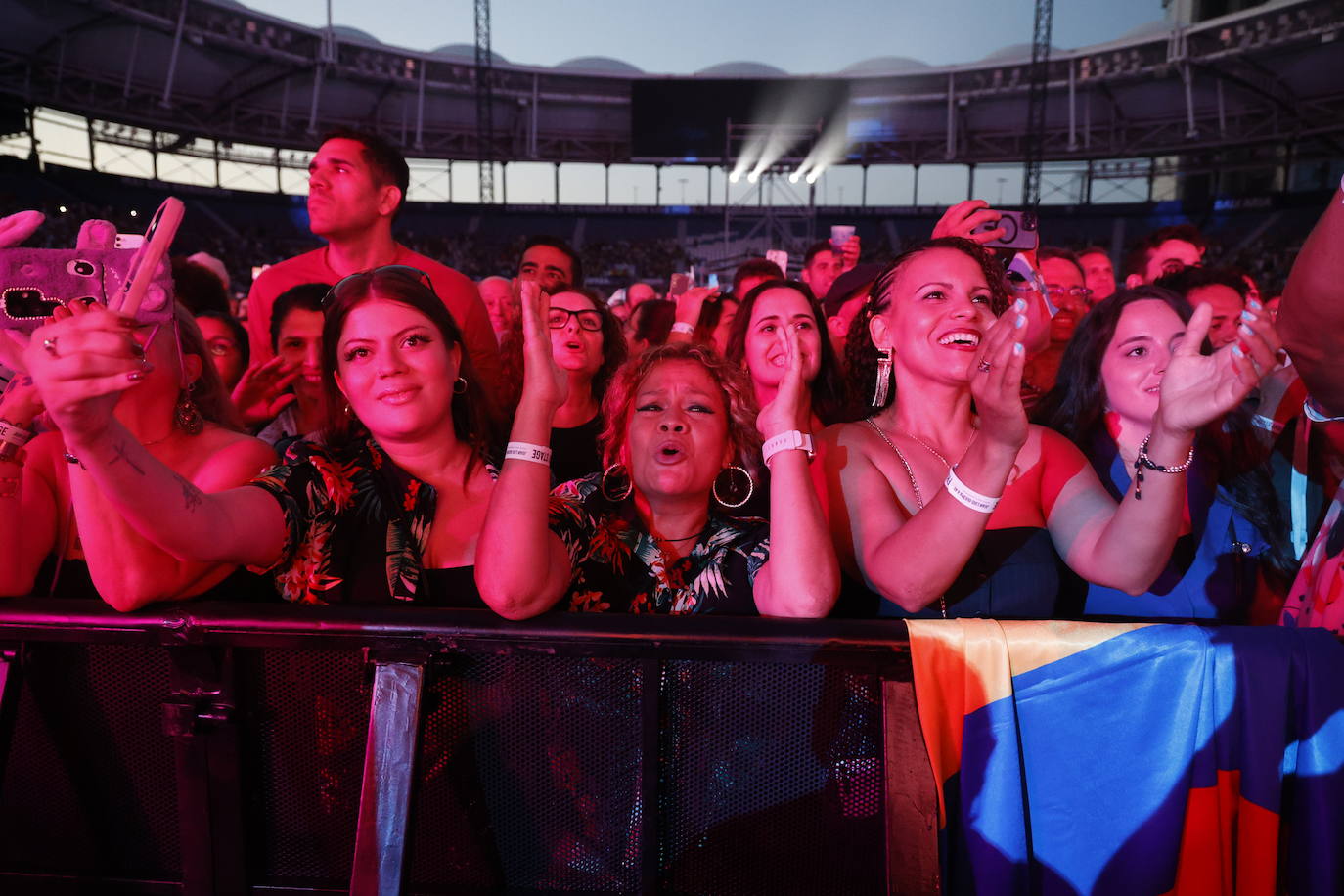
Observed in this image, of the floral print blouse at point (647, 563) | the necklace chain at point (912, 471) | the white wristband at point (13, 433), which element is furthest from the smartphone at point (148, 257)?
the necklace chain at point (912, 471)

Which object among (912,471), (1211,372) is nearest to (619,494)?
(912,471)

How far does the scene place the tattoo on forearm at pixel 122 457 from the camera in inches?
52.5

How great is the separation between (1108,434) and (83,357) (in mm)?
2251

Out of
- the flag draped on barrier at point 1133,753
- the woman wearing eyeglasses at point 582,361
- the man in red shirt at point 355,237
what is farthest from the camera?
the man in red shirt at point 355,237

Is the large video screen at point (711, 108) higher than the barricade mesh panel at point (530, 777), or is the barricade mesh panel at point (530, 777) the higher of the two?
the large video screen at point (711, 108)

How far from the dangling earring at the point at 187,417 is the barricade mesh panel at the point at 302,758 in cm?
76

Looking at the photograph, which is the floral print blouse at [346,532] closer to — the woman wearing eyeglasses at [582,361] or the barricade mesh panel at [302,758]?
the barricade mesh panel at [302,758]

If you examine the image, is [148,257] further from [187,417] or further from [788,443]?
[788,443]

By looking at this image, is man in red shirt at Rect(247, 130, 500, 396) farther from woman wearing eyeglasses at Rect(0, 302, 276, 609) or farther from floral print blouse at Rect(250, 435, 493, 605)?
floral print blouse at Rect(250, 435, 493, 605)

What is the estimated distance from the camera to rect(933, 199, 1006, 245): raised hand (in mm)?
2365

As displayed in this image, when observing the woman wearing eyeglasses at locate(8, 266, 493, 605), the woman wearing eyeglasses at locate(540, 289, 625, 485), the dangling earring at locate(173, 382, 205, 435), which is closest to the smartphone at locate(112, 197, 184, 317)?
the woman wearing eyeglasses at locate(8, 266, 493, 605)

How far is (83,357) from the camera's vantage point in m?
1.16

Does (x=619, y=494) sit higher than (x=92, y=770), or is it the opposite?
(x=619, y=494)

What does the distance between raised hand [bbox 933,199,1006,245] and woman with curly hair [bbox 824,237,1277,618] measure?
35 cm
